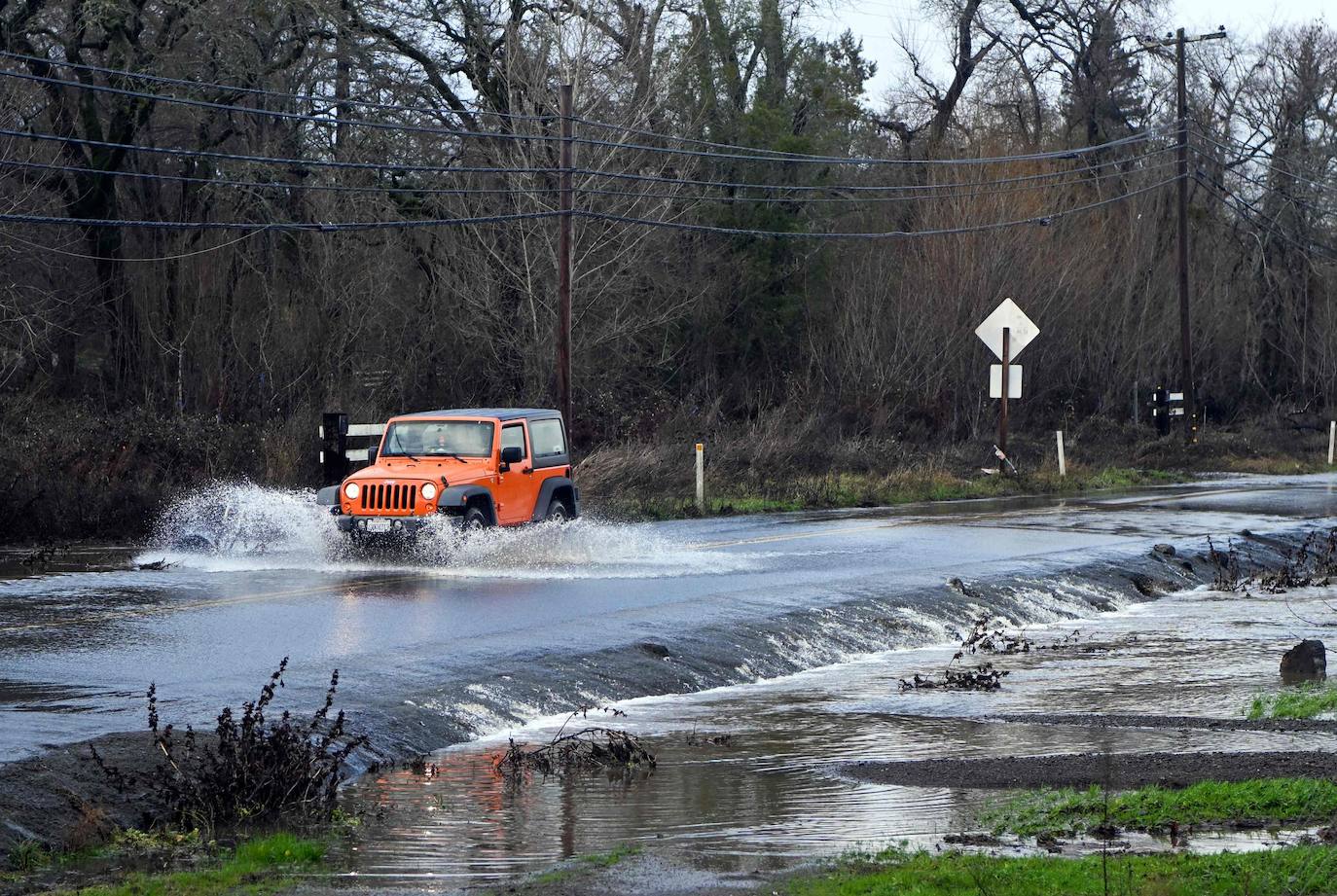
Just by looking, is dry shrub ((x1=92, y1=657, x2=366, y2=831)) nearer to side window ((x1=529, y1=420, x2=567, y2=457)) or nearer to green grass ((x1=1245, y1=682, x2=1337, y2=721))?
green grass ((x1=1245, y1=682, x2=1337, y2=721))

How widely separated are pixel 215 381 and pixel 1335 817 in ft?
101

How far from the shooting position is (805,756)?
11.7 m

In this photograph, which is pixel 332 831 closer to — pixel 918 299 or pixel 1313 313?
pixel 918 299

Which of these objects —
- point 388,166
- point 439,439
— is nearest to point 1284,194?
point 388,166

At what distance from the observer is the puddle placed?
8898 mm

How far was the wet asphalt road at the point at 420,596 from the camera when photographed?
42.2ft

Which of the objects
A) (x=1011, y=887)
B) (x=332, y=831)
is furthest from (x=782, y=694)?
(x=1011, y=887)

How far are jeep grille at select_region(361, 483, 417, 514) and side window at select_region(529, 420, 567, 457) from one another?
2.41m

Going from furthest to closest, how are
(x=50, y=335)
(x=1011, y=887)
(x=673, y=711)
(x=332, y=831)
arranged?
1. (x=50, y=335)
2. (x=673, y=711)
3. (x=332, y=831)
4. (x=1011, y=887)

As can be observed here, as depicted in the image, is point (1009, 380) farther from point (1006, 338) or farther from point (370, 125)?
point (370, 125)

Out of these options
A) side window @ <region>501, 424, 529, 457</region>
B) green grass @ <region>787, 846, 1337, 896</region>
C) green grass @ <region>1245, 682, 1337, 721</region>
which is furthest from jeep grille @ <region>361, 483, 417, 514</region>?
green grass @ <region>787, 846, 1337, 896</region>

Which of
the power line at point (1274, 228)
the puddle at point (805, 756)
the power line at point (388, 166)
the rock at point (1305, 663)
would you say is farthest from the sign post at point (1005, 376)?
the power line at point (1274, 228)

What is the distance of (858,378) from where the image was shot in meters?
48.3

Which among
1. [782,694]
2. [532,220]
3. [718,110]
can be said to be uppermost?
[718,110]
